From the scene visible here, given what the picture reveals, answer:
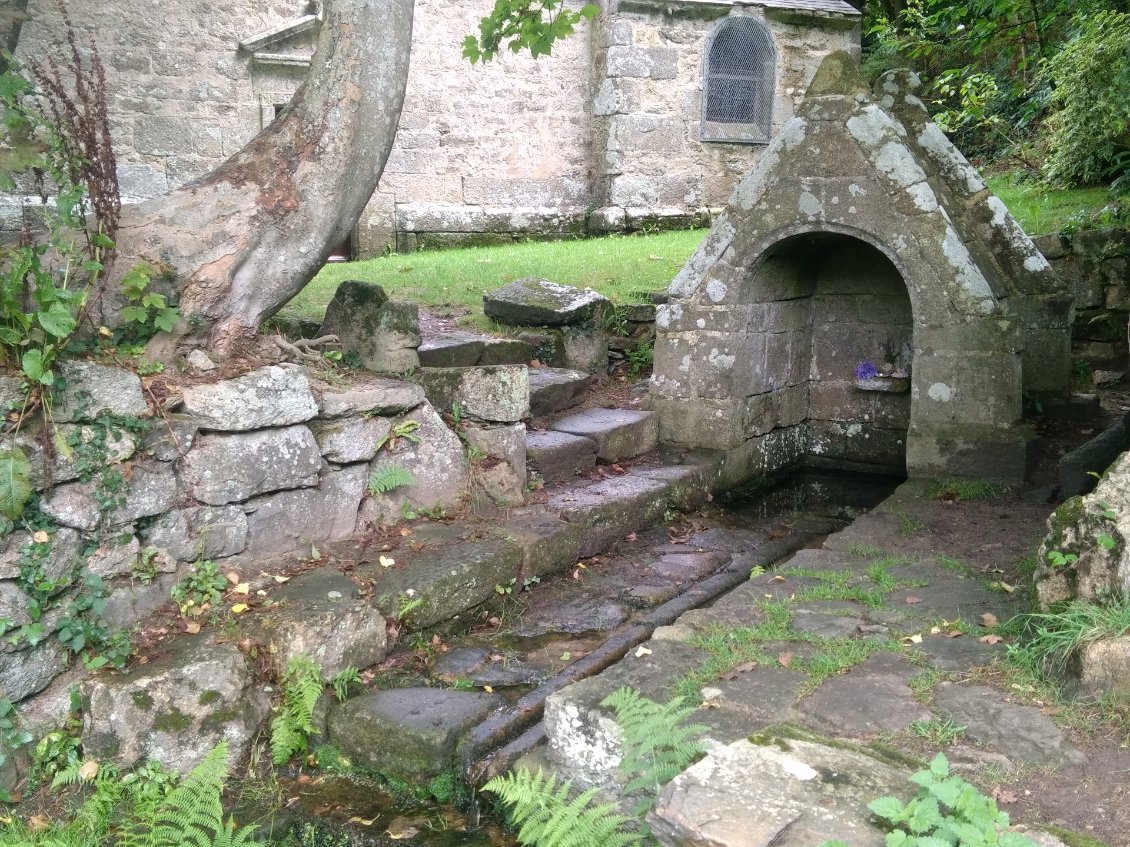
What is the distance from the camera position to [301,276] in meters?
5.20

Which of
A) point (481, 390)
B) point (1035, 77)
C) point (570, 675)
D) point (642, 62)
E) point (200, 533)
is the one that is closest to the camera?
point (570, 675)

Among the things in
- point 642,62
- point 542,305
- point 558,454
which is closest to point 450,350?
point 558,454

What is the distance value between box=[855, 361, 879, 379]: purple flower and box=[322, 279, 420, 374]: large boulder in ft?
11.4

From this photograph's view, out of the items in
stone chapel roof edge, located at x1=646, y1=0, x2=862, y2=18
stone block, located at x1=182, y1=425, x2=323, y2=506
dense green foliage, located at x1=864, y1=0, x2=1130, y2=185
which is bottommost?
stone block, located at x1=182, y1=425, x2=323, y2=506

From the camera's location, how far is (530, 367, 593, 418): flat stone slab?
698 centimetres

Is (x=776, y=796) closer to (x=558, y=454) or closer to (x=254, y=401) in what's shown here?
(x=254, y=401)

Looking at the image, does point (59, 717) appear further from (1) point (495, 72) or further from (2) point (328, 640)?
(1) point (495, 72)

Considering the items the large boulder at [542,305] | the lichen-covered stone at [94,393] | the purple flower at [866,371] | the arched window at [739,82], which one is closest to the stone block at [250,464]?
the lichen-covered stone at [94,393]

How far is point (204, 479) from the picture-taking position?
4.42 m

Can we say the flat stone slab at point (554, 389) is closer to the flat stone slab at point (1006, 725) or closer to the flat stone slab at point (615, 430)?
the flat stone slab at point (615, 430)

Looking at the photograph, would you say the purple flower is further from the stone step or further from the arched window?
the arched window

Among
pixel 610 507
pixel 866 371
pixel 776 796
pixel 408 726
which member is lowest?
pixel 408 726

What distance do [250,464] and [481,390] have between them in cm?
150

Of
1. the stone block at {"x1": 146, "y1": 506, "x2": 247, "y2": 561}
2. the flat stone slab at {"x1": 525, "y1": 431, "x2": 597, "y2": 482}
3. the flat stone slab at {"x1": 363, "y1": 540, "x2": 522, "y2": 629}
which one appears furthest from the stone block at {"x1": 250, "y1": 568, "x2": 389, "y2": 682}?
the flat stone slab at {"x1": 525, "y1": 431, "x2": 597, "y2": 482}
